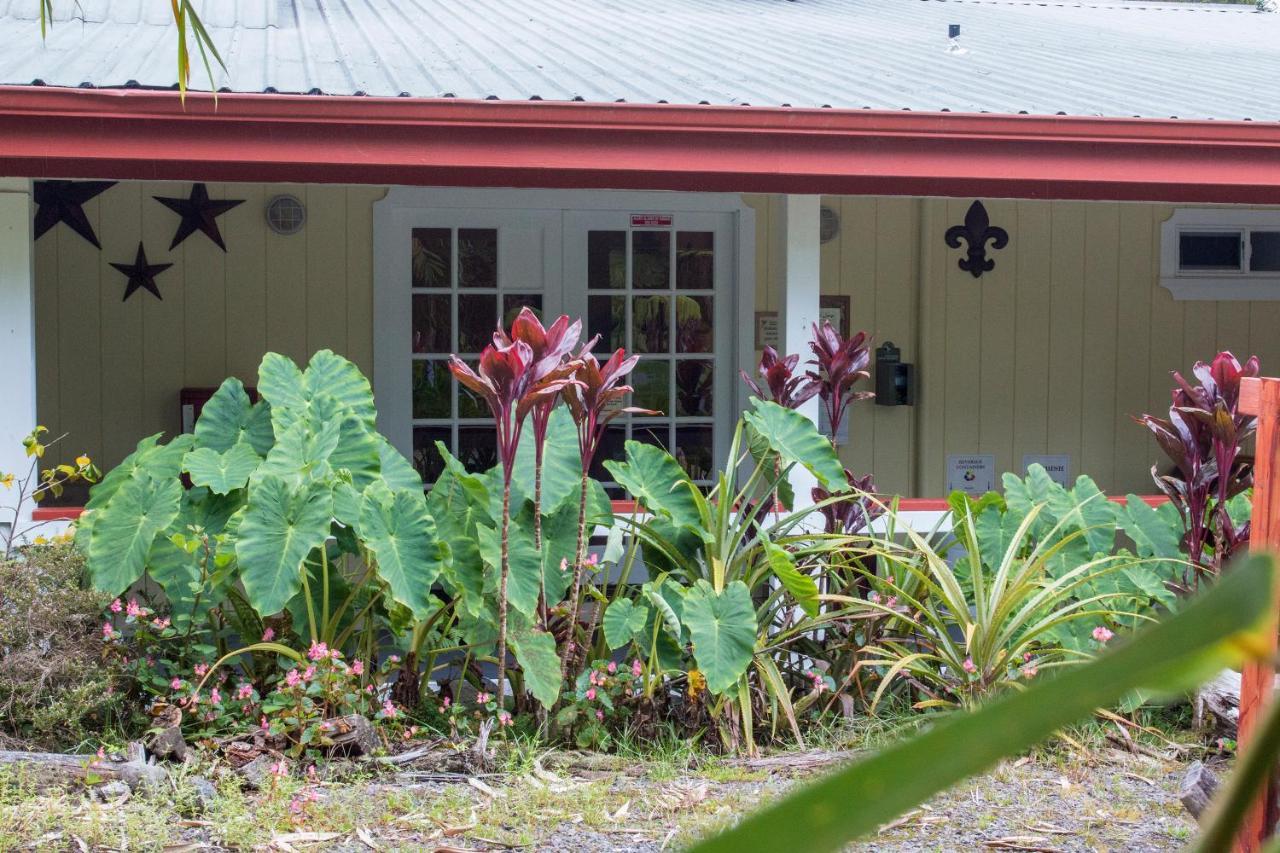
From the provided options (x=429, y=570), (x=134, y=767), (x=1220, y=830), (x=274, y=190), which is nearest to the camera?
(x=1220, y=830)

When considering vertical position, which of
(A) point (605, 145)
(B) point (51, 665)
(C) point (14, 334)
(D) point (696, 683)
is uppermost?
(A) point (605, 145)

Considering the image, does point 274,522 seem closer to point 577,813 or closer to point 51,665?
point 51,665

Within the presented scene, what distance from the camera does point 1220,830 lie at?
0.38 m

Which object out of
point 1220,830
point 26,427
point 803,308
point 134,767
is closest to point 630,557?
point 803,308

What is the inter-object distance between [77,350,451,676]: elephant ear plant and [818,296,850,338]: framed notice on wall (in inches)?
142

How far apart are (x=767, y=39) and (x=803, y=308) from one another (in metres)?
2.68

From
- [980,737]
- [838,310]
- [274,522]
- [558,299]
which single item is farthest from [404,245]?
[980,737]

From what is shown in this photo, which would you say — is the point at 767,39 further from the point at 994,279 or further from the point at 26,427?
the point at 26,427

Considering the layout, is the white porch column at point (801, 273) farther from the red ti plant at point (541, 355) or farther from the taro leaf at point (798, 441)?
the red ti plant at point (541, 355)

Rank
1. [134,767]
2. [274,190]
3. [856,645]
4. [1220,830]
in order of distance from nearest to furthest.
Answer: [1220,830] → [134,767] → [856,645] → [274,190]

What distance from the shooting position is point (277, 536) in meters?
3.87

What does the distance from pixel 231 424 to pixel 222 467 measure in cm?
34

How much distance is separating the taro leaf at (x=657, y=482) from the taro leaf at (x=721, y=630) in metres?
0.32

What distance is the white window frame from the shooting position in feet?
25.2
